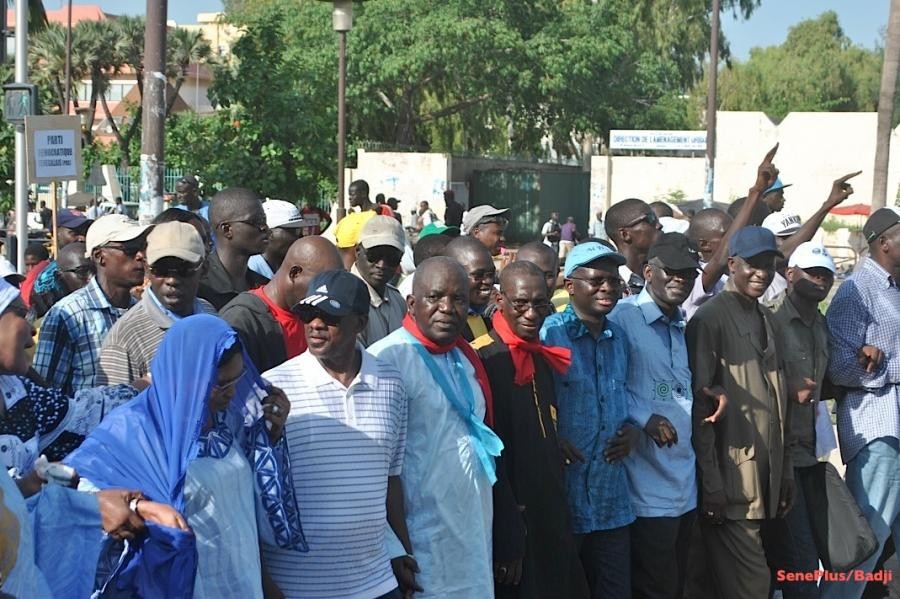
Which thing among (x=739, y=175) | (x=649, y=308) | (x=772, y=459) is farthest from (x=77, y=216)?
(x=739, y=175)

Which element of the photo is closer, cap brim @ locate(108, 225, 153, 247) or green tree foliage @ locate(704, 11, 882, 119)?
cap brim @ locate(108, 225, 153, 247)

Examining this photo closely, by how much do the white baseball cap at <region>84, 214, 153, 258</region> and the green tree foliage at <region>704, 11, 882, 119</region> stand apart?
60925mm

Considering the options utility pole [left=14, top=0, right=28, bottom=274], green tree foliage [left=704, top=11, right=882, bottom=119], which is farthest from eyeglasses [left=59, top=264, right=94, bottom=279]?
green tree foliage [left=704, top=11, right=882, bottom=119]

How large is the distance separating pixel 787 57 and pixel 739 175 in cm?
3904

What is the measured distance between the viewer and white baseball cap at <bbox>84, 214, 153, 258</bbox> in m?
4.92

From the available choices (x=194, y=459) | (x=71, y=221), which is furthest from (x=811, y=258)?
(x=71, y=221)

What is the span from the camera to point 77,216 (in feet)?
28.6

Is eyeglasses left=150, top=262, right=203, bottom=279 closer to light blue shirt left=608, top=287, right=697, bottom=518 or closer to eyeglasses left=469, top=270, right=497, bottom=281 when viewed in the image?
eyeglasses left=469, top=270, right=497, bottom=281

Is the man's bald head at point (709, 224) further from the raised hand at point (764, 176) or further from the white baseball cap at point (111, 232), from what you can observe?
the white baseball cap at point (111, 232)

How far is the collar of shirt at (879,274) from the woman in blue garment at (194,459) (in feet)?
13.6

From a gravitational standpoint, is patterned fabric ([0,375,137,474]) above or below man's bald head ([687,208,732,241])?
below

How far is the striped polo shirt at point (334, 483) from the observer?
4.04 m

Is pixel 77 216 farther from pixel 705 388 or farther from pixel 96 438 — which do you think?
pixel 96 438

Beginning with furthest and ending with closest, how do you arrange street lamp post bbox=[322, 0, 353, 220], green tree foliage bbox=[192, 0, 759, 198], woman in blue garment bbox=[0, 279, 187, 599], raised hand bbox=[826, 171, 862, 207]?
green tree foliage bbox=[192, 0, 759, 198] → street lamp post bbox=[322, 0, 353, 220] → raised hand bbox=[826, 171, 862, 207] → woman in blue garment bbox=[0, 279, 187, 599]
